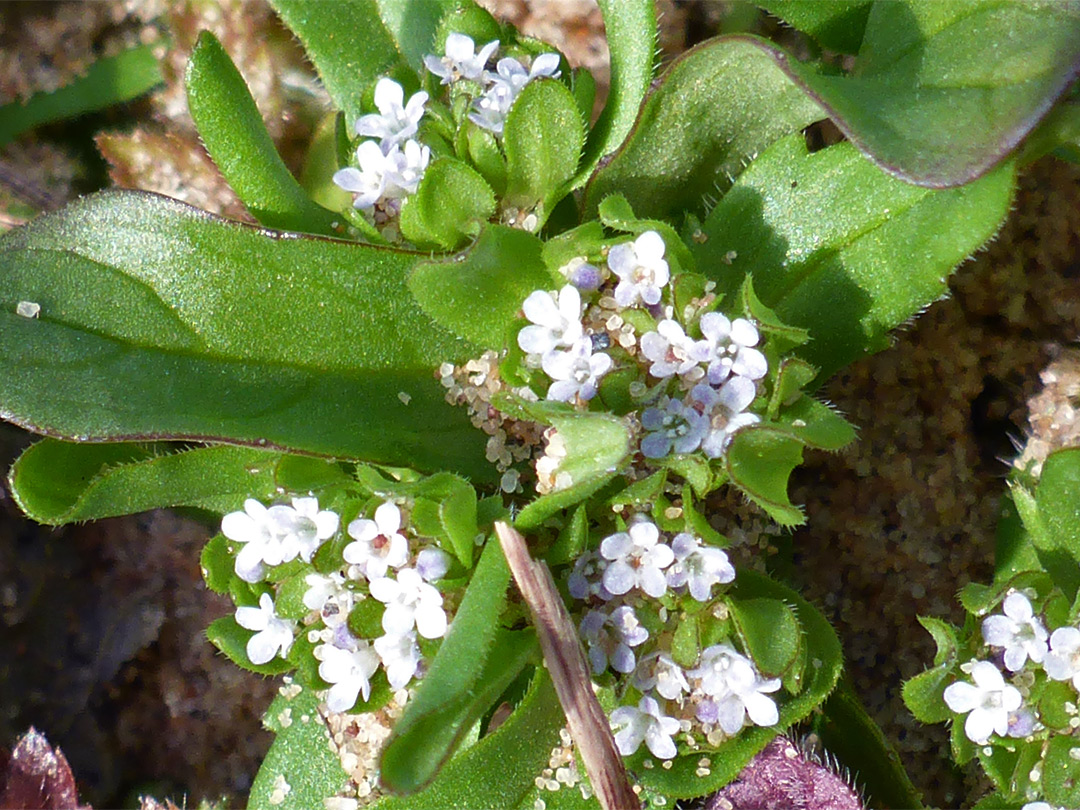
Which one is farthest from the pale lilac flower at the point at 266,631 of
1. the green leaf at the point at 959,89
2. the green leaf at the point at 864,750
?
the green leaf at the point at 959,89

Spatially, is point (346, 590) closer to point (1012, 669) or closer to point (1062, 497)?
point (1012, 669)

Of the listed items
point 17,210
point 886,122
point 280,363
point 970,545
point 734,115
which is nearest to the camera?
point 886,122

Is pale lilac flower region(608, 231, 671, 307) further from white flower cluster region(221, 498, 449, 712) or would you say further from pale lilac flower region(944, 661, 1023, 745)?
pale lilac flower region(944, 661, 1023, 745)

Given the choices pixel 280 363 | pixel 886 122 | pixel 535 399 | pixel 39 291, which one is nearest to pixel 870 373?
pixel 886 122

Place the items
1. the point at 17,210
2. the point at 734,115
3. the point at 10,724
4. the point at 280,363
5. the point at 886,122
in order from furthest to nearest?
the point at 17,210
the point at 10,724
the point at 734,115
the point at 280,363
the point at 886,122

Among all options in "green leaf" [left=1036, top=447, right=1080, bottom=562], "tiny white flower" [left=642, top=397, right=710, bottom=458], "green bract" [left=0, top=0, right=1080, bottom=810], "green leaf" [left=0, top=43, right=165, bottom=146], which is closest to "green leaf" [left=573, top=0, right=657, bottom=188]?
"green bract" [left=0, top=0, right=1080, bottom=810]

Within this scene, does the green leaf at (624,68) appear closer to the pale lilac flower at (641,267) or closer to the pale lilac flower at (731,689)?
the pale lilac flower at (641,267)

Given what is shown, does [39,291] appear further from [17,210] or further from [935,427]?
[935,427]
